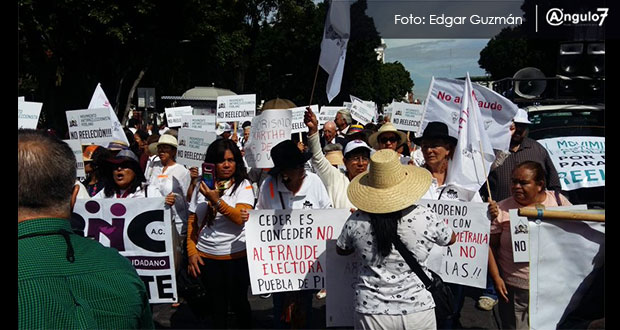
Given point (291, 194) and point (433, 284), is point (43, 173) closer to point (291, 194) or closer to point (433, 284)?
point (433, 284)

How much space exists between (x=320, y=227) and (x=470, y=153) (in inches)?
53.1

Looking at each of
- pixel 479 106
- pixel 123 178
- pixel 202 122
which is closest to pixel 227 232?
pixel 123 178

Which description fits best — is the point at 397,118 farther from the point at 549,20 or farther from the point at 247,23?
the point at 247,23

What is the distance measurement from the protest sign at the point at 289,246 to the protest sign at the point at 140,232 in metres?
0.75

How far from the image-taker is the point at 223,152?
5172 mm

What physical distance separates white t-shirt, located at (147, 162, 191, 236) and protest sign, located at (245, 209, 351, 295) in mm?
1195

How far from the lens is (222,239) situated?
5129 mm

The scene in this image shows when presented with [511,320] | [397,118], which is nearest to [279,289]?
[511,320]

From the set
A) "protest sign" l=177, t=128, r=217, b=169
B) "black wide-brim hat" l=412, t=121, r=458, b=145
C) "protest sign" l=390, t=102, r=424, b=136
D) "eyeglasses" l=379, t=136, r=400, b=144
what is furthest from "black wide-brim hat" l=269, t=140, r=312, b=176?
"protest sign" l=390, t=102, r=424, b=136

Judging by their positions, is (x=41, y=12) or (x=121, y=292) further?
(x=41, y=12)

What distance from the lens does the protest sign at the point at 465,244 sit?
15.9 feet

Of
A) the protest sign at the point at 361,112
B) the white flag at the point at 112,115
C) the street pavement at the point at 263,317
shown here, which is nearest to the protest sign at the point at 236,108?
the white flag at the point at 112,115

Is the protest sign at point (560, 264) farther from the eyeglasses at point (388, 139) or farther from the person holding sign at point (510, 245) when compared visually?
the eyeglasses at point (388, 139)

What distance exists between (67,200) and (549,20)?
6.77m
